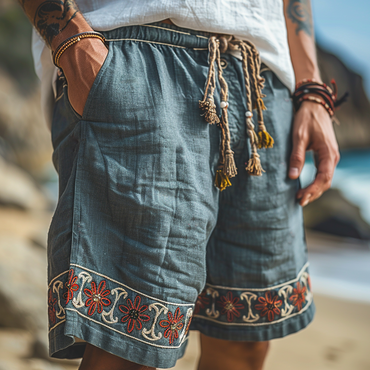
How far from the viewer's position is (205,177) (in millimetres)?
735

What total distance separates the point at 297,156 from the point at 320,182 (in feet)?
0.30

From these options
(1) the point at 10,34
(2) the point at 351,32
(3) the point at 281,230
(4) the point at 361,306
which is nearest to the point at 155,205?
(3) the point at 281,230

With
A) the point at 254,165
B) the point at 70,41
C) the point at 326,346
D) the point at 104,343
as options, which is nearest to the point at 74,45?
the point at 70,41

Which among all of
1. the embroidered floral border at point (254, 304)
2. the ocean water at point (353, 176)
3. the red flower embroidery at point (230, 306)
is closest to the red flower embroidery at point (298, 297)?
the embroidered floral border at point (254, 304)

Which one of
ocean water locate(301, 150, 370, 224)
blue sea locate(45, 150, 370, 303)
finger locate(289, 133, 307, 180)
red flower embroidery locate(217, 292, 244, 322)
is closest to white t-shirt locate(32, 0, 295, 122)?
finger locate(289, 133, 307, 180)

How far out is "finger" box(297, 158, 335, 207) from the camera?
90cm

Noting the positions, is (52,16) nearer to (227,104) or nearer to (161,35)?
(161,35)

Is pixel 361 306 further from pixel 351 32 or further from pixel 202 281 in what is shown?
pixel 351 32

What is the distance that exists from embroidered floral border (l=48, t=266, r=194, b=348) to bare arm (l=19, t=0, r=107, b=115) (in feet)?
0.96

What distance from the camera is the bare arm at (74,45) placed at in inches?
25.9

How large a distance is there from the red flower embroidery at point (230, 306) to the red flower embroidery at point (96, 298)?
1.08 feet

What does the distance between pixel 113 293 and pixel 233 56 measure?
0.53m

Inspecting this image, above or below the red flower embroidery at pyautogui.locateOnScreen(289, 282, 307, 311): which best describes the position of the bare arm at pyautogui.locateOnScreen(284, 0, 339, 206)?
above

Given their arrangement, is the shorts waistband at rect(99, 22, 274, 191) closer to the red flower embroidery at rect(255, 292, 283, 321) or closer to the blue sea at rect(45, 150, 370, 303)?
the red flower embroidery at rect(255, 292, 283, 321)
